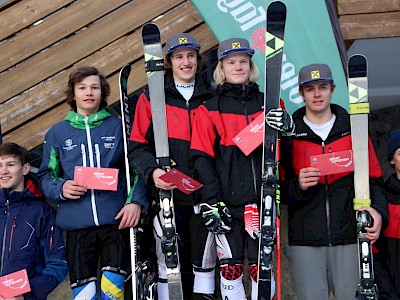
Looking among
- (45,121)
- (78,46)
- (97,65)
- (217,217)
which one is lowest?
(217,217)

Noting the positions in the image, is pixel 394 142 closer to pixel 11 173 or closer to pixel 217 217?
pixel 217 217

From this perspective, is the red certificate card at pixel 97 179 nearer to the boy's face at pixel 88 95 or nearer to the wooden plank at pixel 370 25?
the boy's face at pixel 88 95

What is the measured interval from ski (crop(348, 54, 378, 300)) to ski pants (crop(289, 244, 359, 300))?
99 millimetres

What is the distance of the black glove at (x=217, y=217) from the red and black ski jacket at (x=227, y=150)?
0.04 m

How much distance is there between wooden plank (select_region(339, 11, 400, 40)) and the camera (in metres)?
5.34

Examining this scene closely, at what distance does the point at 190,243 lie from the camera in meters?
4.18

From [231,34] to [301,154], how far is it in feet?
4.40

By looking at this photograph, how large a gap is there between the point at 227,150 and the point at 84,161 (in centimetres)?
97

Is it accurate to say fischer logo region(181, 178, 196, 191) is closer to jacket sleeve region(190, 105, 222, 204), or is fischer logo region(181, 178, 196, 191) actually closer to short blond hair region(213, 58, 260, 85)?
jacket sleeve region(190, 105, 222, 204)

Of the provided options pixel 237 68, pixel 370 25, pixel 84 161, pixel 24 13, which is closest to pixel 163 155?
pixel 84 161

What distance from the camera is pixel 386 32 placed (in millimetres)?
5340

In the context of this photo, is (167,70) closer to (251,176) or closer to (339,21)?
(251,176)

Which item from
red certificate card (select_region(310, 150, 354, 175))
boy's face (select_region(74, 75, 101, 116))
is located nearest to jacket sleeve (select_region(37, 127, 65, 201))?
boy's face (select_region(74, 75, 101, 116))

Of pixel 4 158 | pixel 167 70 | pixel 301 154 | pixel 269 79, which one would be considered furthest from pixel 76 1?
pixel 301 154
